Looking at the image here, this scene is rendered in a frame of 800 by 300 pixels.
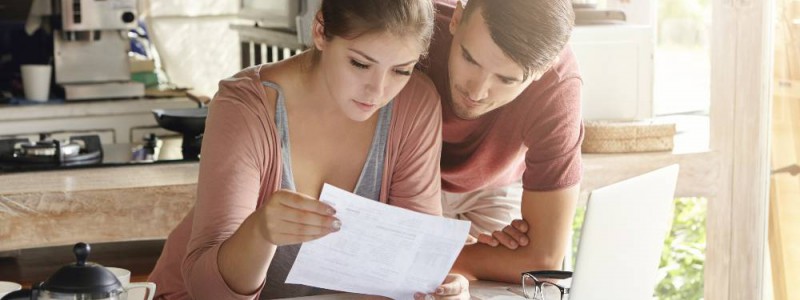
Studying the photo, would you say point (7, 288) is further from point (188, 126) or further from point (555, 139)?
point (188, 126)

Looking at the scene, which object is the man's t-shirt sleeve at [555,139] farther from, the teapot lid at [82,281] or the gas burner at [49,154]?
the gas burner at [49,154]

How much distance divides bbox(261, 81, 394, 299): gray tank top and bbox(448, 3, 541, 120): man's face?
14cm

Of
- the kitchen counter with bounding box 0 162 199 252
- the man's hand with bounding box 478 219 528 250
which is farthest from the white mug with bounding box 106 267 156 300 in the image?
the kitchen counter with bounding box 0 162 199 252

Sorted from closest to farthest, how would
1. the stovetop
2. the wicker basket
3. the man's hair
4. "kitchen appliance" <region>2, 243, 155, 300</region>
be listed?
"kitchen appliance" <region>2, 243, 155, 300</region>
the man's hair
the stovetop
the wicker basket

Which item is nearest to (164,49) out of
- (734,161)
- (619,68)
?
(619,68)

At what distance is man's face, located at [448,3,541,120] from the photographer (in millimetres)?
2070

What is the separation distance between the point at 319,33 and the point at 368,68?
0.14 meters

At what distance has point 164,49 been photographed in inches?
218

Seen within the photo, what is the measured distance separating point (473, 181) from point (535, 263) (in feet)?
1.02

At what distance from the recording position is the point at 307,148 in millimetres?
2131

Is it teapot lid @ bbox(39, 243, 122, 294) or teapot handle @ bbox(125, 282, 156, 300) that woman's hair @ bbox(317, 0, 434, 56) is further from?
teapot lid @ bbox(39, 243, 122, 294)

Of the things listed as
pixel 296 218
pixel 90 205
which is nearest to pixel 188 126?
pixel 90 205

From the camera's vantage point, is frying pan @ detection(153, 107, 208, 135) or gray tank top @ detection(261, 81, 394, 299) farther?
frying pan @ detection(153, 107, 208, 135)

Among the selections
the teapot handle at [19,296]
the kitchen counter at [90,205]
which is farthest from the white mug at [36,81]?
the teapot handle at [19,296]
